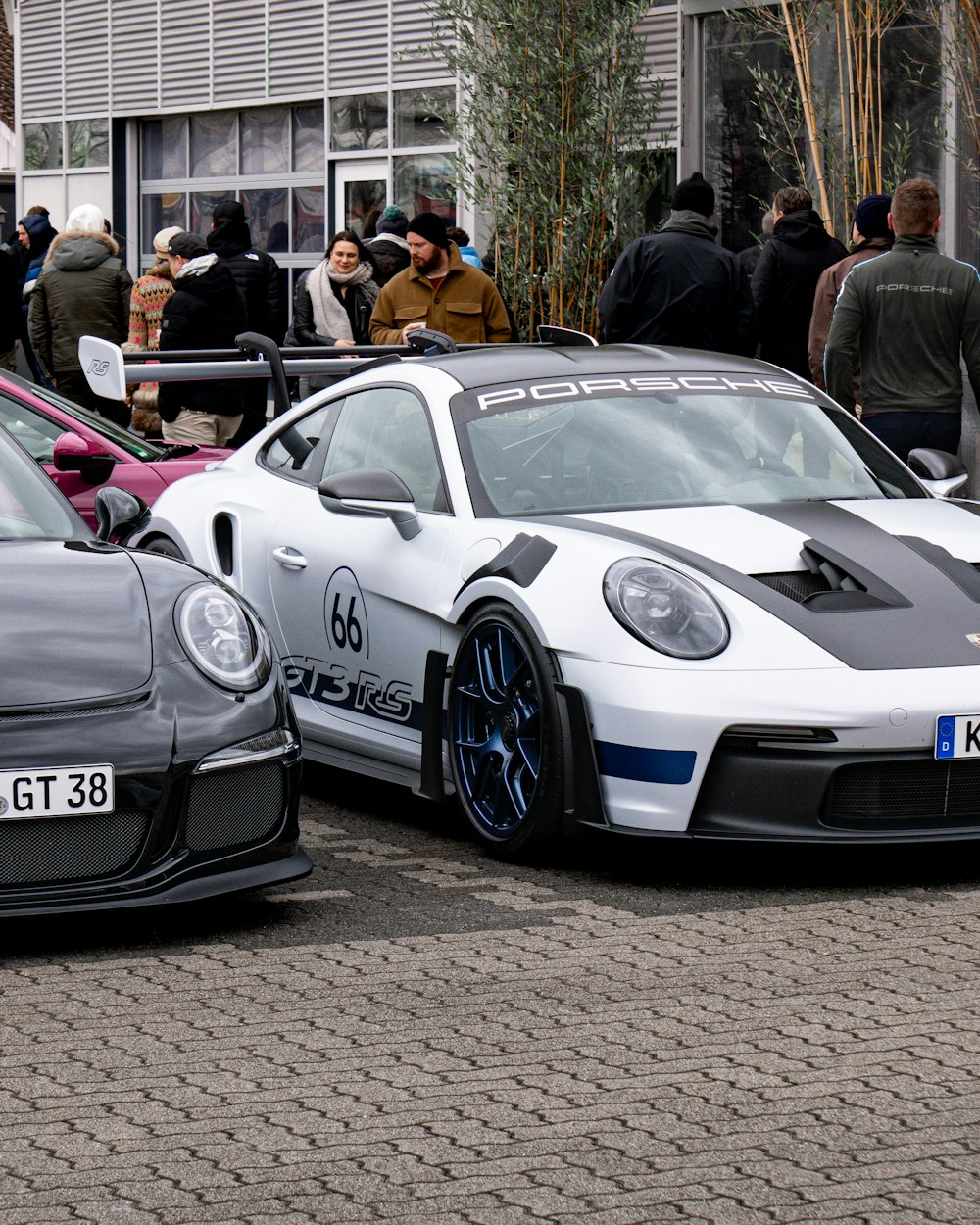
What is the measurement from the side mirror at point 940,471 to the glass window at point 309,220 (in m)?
16.7

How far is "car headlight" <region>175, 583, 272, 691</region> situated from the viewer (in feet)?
17.5

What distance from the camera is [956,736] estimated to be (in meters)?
5.64

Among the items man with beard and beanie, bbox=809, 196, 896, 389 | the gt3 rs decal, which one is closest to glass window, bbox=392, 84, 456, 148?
man with beard and beanie, bbox=809, 196, 896, 389

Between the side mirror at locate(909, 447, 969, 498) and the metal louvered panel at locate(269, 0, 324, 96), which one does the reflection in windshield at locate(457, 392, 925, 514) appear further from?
the metal louvered panel at locate(269, 0, 324, 96)

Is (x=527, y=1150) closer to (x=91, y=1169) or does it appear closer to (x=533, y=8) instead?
(x=91, y=1169)

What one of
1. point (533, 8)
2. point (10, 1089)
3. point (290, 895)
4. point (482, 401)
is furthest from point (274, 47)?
point (10, 1089)

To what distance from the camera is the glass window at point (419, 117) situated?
21359 mm

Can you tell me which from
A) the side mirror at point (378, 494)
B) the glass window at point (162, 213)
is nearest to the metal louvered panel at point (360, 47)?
the glass window at point (162, 213)

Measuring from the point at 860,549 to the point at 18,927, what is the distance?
252cm

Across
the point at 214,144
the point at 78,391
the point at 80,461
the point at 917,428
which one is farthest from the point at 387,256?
the point at 214,144

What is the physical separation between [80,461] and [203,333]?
5368 millimetres

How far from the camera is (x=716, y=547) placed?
599cm

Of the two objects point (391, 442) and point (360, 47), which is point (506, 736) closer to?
point (391, 442)

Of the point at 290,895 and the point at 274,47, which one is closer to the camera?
the point at 290,895
